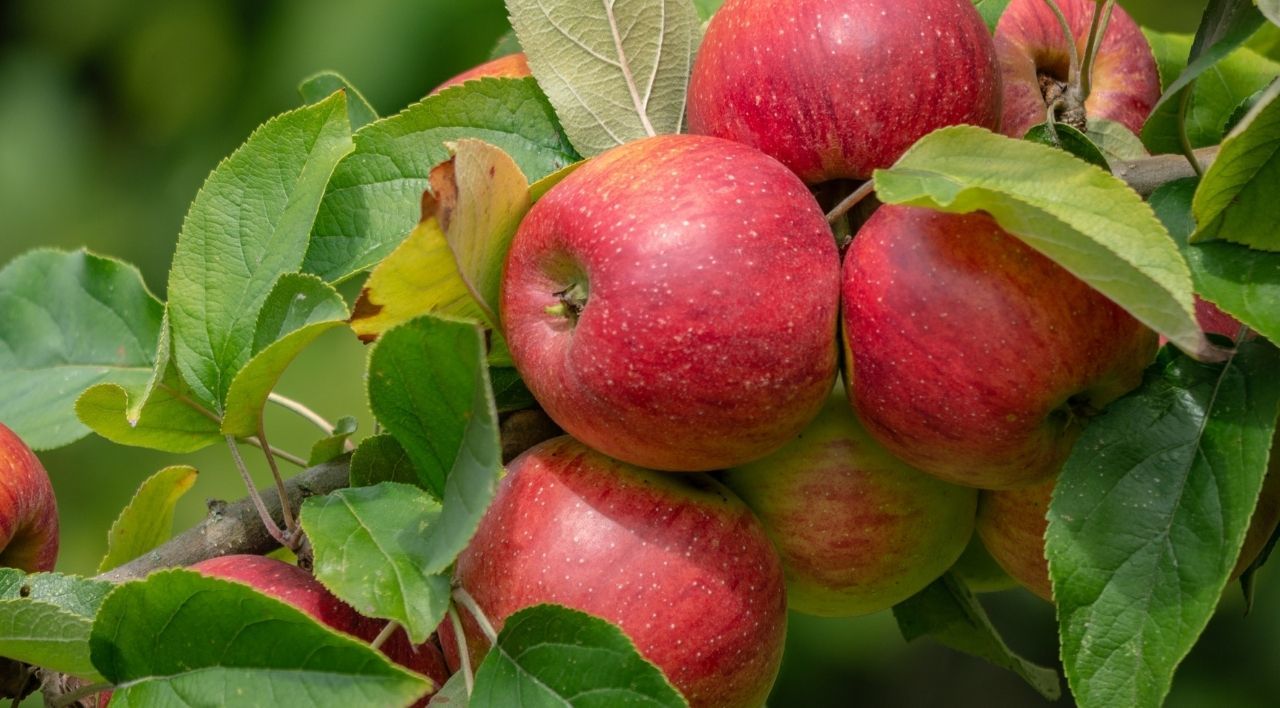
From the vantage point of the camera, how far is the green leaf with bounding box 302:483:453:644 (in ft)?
1.98

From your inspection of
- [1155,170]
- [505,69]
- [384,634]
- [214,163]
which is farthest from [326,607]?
[214,163]

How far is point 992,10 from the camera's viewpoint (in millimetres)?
851

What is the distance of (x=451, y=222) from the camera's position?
0.64 meters

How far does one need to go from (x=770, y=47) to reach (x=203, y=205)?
0.35 metres

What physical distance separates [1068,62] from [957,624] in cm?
38

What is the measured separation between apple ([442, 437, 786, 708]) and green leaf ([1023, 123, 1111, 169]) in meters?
0.25

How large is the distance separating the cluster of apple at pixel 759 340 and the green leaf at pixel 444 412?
0.21 feet

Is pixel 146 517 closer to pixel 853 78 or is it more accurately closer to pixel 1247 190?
pixel 853 78

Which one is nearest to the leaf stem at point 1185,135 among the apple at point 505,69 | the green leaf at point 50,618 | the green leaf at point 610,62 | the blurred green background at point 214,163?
the green leaf at point 610,62

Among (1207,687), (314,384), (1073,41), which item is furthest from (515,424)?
(1207,687)

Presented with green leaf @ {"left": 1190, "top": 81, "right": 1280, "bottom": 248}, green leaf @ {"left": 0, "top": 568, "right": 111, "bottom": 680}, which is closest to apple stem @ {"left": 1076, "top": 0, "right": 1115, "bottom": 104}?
green leaf @ {"left": 1190, "top": 81, "right": 1280, "bottom": 248}

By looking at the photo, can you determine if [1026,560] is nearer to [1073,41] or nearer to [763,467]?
[763,467]

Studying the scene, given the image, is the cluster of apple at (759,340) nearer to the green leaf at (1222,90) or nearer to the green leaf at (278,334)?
the green leaf at (278,334)

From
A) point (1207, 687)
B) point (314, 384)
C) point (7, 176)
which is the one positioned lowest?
point (1207, 687)
